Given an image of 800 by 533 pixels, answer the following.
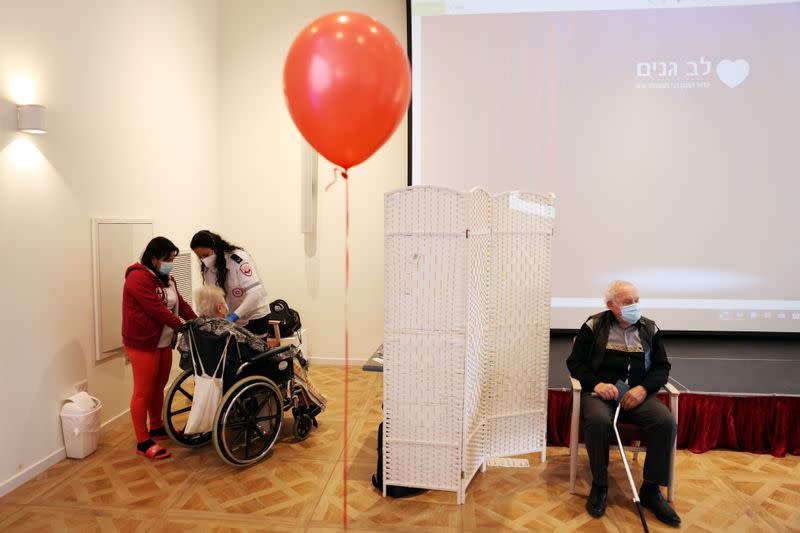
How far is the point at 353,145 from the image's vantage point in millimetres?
2287

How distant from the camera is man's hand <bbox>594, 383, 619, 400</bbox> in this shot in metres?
2.97

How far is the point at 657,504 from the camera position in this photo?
2789 mm

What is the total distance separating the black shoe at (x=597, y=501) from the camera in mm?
2775

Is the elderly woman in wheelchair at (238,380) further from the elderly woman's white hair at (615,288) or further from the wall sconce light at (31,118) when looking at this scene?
the elderly woman's white hair at (615,288)

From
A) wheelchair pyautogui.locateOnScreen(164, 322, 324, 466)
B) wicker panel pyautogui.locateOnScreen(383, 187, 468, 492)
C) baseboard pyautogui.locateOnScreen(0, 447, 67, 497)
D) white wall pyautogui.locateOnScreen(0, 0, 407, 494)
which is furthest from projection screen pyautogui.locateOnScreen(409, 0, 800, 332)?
baseboard pyautogui.locateOnScreen(0, 447, 67, 497)

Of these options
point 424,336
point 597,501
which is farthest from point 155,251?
point 597,501

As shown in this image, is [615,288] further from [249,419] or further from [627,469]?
[249,419]

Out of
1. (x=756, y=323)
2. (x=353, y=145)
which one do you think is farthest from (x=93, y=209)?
(x=756, y=323)

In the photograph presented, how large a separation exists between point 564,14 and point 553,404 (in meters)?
3.11

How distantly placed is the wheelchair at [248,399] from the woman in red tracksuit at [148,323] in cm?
17

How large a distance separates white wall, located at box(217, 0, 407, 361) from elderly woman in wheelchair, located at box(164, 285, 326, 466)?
1881 millimetres

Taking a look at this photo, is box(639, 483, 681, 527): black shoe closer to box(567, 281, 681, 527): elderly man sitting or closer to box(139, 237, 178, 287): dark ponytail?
box(567, 281, 681, 527): elderly man sitting

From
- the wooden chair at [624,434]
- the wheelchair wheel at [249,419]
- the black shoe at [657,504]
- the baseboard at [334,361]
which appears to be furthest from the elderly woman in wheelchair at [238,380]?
the black shoe at [657,504]

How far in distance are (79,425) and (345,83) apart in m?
2.61
